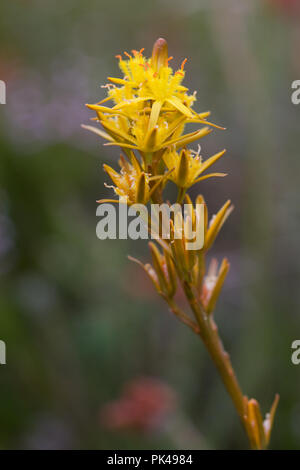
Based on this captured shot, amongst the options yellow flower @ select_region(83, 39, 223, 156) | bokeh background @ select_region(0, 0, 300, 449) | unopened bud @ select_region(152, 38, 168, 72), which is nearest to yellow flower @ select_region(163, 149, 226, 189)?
yellow flower @ select_region(83, 39, 223, 156)

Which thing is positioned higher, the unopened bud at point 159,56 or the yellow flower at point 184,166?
the unopened bud at point 159,56

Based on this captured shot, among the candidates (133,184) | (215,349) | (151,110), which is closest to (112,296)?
(215,349)

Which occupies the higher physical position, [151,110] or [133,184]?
Result: [151,110]

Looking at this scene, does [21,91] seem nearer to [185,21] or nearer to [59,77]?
[59,77]

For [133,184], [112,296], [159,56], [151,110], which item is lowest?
[112,296]

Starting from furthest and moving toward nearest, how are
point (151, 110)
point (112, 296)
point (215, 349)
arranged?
point (112, 296)
point (215, 349)
point (151, 110)

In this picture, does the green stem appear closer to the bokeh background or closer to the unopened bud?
the unopened bud

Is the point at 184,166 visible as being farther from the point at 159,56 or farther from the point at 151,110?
the point at 159,56

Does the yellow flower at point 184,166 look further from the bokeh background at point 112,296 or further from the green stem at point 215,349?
the bokeh background at point 112,296

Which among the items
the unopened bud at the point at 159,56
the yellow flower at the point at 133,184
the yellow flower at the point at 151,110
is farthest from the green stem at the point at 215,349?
the unopened bud at the point at 159,56
